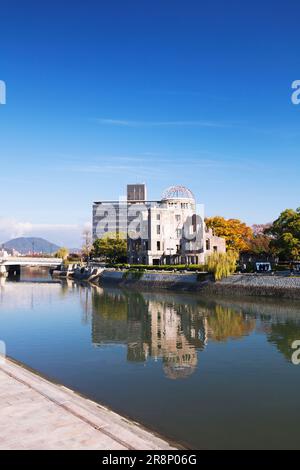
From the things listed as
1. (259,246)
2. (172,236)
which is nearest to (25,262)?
(172,236)

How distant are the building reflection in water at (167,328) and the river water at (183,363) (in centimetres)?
9

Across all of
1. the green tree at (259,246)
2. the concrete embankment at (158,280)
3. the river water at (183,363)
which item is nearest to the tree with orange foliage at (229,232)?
the green tree at (259,246)

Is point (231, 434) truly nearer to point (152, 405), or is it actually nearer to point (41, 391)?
point (152, 405)

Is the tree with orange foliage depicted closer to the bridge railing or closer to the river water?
the river water

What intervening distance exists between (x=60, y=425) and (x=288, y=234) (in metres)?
54.8

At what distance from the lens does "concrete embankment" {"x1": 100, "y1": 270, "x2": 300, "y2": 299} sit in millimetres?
56938

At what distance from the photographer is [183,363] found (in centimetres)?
2580

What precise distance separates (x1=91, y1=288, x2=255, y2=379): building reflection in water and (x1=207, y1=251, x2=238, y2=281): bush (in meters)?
10.3

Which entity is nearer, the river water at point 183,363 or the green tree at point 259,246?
the river water at point 183,363

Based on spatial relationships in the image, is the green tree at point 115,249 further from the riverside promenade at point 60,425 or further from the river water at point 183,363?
the riverside promenade at point 60,425

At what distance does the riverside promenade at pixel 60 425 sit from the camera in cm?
1185

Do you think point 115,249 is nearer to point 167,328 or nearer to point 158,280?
point 158,280
